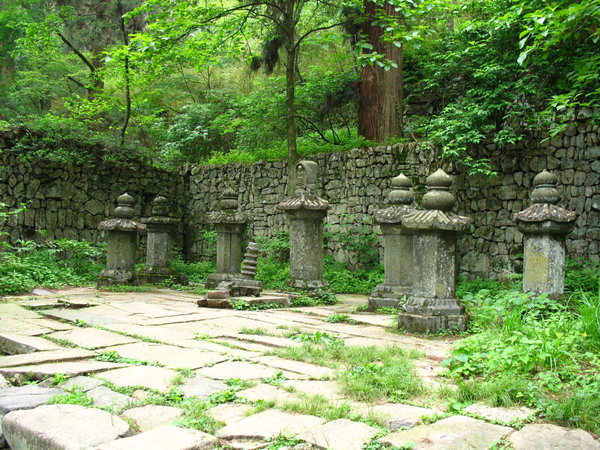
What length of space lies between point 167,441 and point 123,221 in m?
7.64

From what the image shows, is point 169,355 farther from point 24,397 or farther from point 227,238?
point 227,238

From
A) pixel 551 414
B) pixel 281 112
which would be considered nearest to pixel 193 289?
pixel 281 112

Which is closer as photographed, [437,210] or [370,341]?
[370,341]

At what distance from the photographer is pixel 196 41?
1033 centimetres

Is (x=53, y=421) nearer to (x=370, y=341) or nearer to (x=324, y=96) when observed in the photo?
(x=370, y=341)

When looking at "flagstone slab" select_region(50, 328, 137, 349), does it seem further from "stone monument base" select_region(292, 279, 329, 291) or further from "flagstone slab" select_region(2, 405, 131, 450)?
"stone monument base" select_region(292, 279, 329, 291)

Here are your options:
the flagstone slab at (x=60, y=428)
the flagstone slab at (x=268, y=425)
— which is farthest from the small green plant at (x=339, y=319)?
the flagstone slab at (x=60, y=428)

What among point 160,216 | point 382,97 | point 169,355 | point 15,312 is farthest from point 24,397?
point 382,97

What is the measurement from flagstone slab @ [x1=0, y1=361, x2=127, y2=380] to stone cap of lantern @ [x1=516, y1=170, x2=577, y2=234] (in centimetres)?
432

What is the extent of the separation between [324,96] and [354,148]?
1.72m

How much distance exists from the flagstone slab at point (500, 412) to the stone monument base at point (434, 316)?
2.35m

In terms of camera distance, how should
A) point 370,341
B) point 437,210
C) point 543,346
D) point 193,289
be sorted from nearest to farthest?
point 543,346 < point 370,341 < point 437,210 < point 193,289

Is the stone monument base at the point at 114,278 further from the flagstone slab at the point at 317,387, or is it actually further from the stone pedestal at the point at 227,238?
the flagstone slab at the point at 317,387

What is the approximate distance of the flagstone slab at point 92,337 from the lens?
4.48m
